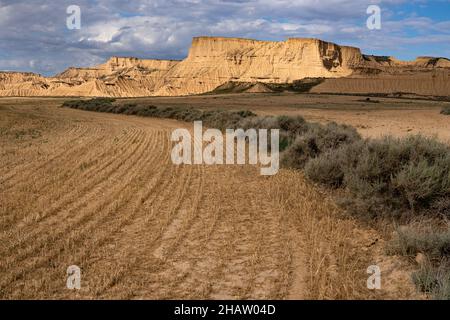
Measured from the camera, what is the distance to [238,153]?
1452cm

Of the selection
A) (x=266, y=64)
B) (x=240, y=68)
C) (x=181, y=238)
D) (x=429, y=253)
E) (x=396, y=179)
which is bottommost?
(x=181, y=238)

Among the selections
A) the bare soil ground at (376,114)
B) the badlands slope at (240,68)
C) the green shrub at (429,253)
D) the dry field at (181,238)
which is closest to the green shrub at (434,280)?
the green shrub at (429,253)

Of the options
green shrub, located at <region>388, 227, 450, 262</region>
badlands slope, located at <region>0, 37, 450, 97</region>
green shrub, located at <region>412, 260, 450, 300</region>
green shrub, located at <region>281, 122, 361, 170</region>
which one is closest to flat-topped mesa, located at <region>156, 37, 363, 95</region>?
badlands slope, located at <region>0, 37, 450, 97</region>

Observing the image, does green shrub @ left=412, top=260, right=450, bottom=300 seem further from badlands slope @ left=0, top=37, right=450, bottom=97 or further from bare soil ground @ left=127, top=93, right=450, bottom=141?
badlands slope @ left=0, top=37, right=450, bottom=97

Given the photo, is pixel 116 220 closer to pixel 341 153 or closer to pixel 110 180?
pixel 110 180

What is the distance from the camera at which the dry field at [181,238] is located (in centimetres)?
497

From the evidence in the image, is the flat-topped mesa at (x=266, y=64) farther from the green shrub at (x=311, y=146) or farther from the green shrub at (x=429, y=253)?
the green shrub at (x=429, y=253)

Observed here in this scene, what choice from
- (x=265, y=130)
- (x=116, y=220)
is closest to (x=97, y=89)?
(x=265, y=130)

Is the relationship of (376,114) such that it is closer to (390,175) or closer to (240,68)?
(390,175)

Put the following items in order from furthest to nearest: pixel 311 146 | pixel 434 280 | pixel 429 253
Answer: pixel 311 146
pixel 429 253
pixel 434 280

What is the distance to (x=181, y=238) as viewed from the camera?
21.7 feet

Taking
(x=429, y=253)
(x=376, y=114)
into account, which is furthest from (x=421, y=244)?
(x=376, y=114)
